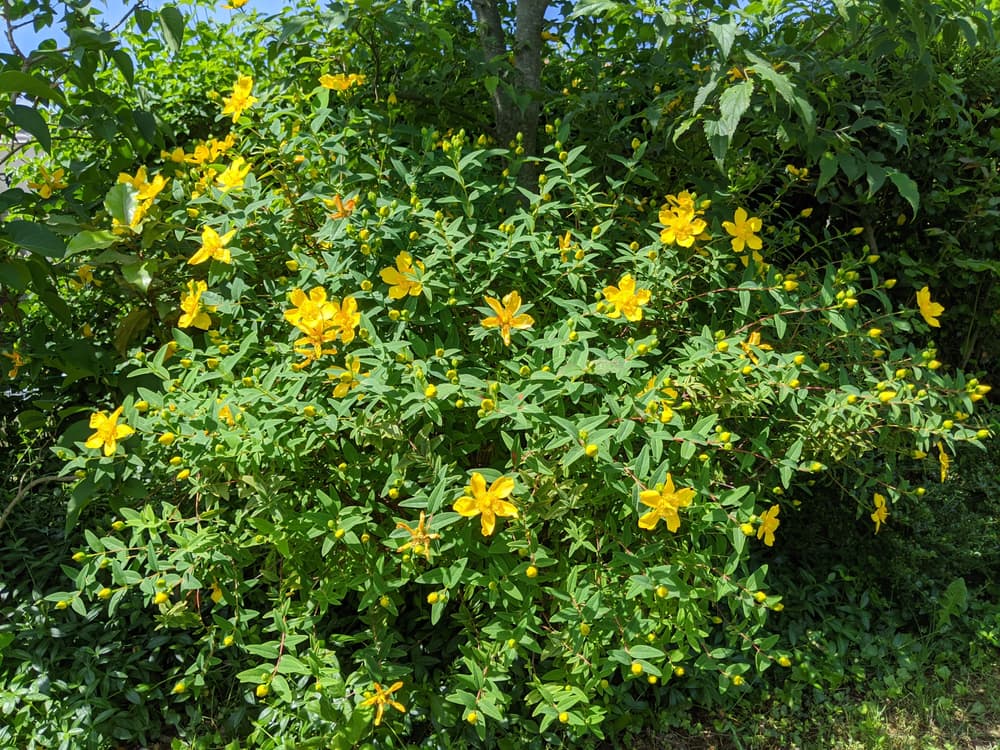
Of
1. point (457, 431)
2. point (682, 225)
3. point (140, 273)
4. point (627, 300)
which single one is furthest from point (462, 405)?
point (140, 273)

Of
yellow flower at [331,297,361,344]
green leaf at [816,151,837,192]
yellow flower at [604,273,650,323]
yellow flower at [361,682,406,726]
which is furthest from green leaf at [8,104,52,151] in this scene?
green leaf at [816,151,837,192]

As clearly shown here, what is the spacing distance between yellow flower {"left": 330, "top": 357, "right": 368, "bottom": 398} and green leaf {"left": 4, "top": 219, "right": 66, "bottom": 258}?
0.74 m

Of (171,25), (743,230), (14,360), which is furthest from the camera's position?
(14,360)

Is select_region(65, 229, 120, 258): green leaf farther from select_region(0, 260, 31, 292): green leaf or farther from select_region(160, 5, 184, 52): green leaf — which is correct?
select_region(160, 5, 184, 52): green leaf

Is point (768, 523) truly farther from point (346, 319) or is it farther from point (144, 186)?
point (144, 186)

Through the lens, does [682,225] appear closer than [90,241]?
Yes

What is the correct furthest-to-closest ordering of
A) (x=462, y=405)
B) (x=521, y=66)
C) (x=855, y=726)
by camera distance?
(x=521, y=66), (x=855, y=726), (x=462, y=405)

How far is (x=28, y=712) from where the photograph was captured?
2256 millimetres

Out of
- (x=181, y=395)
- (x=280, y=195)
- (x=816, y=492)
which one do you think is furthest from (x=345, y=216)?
(x=816, y=492)

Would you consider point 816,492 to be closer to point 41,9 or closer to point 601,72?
point 601,72

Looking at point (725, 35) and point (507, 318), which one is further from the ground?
point (725, 35)

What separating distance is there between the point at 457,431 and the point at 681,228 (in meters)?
0.79

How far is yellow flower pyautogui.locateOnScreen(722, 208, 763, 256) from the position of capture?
2223 millimetres

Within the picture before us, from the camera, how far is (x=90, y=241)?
91.0 inches
